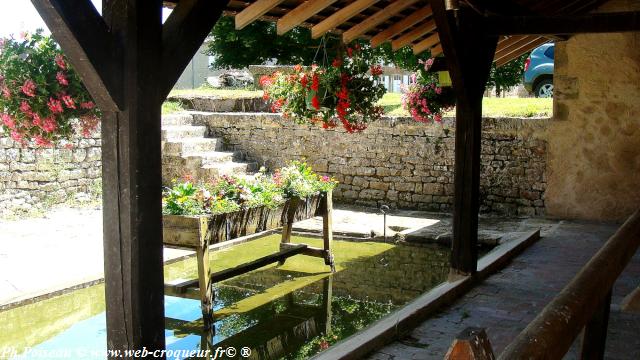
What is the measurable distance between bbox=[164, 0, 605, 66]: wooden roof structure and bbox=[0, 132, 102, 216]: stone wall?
4.66 metres

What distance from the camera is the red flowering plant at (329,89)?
18.4 feet

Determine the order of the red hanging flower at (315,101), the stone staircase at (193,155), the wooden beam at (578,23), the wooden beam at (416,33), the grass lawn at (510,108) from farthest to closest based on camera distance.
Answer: the stone staircase at (193,155) < the grass lawn at (510,108) < the wooden beam at (416,33) < the red hanging flower at (315,101) < the wooden beam at (578,23)

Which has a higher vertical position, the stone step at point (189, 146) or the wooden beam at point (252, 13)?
the wooden beam at point (252, 13)

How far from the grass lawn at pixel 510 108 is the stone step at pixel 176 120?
10.1 ft

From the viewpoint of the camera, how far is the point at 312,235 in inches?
320

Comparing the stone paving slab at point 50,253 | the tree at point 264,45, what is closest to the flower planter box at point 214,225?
the stone paving slab at point 50,253

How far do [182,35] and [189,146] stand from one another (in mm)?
7598

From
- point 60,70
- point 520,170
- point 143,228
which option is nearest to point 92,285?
point 60,70

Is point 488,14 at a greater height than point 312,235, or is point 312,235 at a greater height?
point 488,14

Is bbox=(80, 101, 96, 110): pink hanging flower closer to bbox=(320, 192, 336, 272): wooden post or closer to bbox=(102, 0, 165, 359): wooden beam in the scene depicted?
bbox=(102, 0, 165, 359): wooden beam

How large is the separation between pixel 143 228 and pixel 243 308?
3306mm

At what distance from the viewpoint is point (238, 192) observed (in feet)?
18.5

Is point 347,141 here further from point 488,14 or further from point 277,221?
point 488,14

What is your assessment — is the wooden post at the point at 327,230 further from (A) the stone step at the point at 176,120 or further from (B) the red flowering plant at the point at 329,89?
(A) the stone step at the point at 176,120
